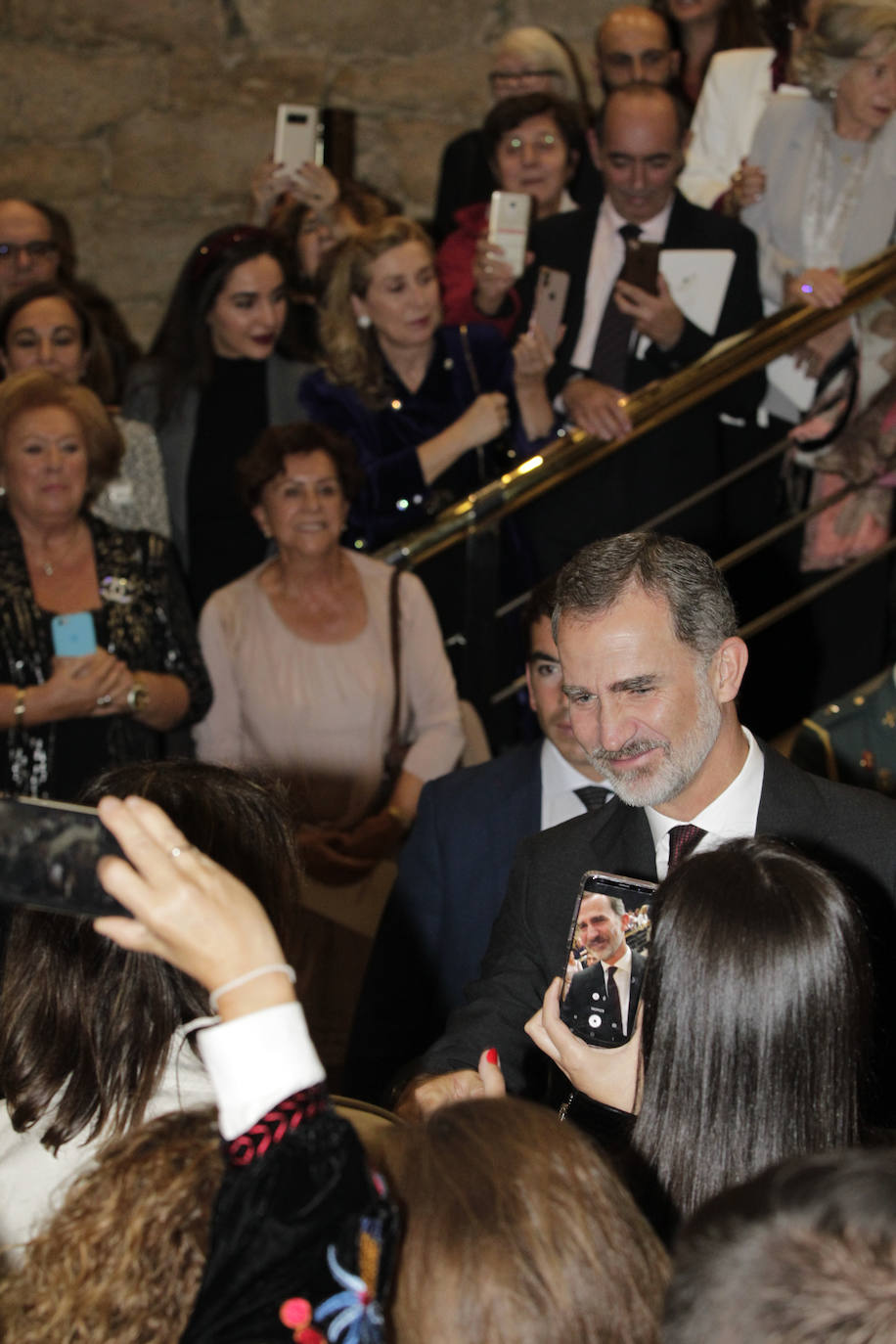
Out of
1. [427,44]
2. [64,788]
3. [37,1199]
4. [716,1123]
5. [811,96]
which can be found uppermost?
[427,44]

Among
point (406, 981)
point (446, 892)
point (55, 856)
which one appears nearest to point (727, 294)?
point (446, 892)

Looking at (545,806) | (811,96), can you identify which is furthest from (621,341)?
(545,806)

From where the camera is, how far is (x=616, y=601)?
6.28ft

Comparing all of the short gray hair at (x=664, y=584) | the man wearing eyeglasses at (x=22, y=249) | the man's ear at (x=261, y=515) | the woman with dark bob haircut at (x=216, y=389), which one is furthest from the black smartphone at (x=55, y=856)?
the man wearing eyeglasses at (x=22, y=249)

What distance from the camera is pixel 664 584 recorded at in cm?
192

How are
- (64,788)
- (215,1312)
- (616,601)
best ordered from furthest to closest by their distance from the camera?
(64,788), (616,601), (215,1312)

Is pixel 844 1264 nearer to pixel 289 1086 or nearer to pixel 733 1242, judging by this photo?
pixel 733 1242

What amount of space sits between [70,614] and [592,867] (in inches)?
60.8

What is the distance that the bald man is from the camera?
13.6 ft

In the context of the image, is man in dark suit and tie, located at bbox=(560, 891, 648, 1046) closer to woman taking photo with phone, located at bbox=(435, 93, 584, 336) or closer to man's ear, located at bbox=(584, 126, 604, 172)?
woman taking photo with phone, located at bbox=(435, 93, 584, 336)

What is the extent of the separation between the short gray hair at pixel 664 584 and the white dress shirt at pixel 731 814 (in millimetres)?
161

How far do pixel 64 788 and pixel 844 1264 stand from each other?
245cm

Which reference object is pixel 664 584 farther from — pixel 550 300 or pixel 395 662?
pixel 550 300

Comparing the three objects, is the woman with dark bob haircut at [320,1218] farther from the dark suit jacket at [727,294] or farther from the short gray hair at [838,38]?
the short gray hair at [838,38]
